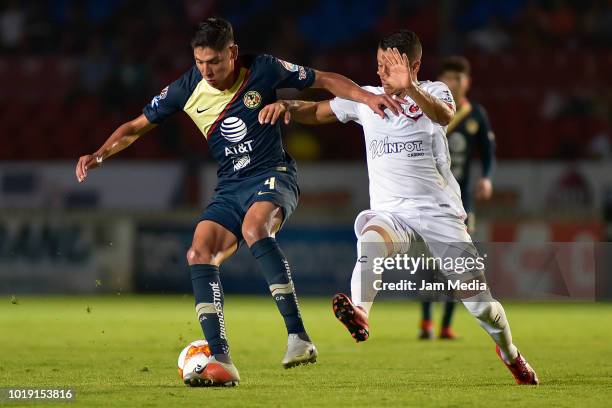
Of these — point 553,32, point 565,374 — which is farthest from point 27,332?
point 553,32

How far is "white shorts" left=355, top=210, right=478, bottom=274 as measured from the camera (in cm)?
646

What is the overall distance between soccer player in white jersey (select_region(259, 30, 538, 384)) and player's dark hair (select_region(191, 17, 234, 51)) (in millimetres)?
436

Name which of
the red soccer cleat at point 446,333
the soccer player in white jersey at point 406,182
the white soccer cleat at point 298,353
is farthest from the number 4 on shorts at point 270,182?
the red soccer cleat at point 446,333

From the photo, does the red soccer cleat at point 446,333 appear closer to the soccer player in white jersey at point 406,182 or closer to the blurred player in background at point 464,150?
the blurred player in background at point 464,150

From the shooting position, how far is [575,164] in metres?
16.1

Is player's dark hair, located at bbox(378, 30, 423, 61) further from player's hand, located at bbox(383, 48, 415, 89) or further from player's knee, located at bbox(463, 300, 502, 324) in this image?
player's knee, located at bbox(463, 300, 502, 324)

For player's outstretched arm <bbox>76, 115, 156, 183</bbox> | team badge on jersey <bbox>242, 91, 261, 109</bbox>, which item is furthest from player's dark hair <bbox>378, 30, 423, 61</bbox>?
player's outstretched arm <bbox>76, 115, 156, 183</bbox>

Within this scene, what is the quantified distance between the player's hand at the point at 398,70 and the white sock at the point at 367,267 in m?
0.82

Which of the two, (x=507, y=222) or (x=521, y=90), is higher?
(x=521, y=90)

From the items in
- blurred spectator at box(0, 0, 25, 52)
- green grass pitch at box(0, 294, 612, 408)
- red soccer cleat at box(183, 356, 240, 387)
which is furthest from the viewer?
blurred spectator at box(0, 0, 25, 52)

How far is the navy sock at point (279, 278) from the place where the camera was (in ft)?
21.2

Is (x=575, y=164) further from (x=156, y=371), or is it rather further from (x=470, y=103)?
→ (x=156, y=371)

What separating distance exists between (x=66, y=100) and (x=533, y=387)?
1359 cm

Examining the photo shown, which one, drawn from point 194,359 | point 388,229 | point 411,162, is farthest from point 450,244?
point 194,359
